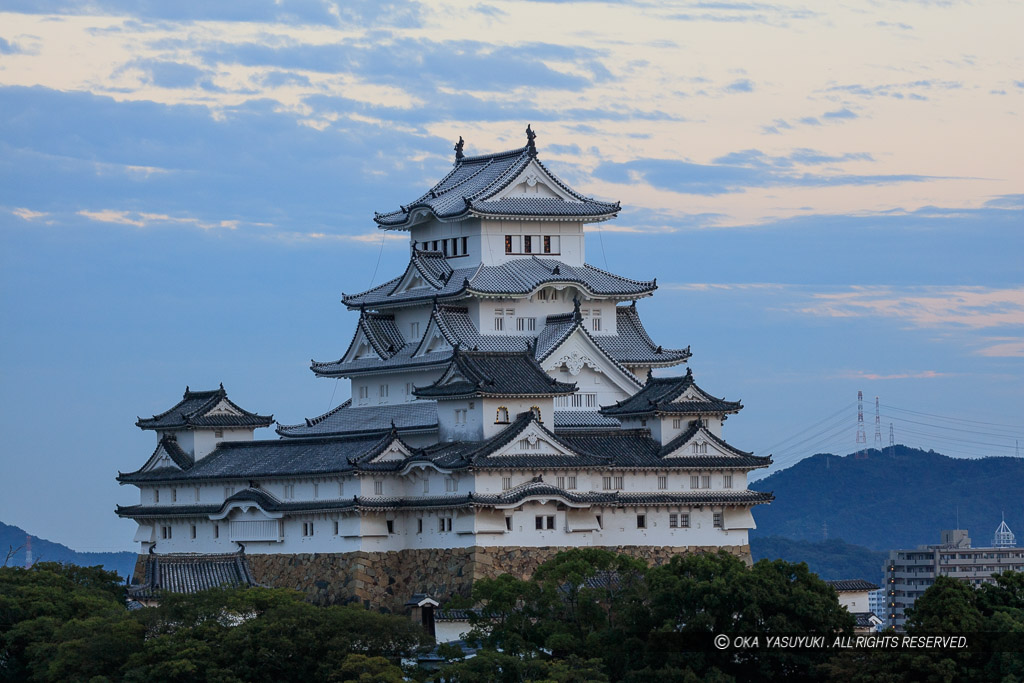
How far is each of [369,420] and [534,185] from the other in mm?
11422

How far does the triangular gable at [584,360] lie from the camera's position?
71.9 meters

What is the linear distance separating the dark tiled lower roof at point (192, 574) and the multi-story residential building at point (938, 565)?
9054 cm

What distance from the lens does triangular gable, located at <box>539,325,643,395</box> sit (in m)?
71.9

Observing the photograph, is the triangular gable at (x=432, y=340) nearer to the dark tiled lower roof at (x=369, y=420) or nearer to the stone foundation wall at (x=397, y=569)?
the dark tiled lower roof at (x=369, y=420)

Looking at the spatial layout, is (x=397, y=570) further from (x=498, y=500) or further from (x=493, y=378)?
(x=493, y=378)

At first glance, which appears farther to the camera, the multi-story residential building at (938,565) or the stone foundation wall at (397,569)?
the multi-story residential building at (938,565)

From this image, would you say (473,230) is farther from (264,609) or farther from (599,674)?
(599,674)

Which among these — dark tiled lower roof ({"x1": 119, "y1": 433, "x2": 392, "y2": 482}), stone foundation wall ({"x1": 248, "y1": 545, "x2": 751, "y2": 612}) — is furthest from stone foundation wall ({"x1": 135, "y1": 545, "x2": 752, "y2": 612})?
dark tiled lower roof ({"x1": 119, "y1": 433, "x2": 392, "y2": 482})

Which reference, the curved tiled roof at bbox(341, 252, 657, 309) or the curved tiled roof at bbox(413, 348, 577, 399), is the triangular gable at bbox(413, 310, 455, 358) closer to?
the curved tiled roof at bbox(341, 252, 657, 309)

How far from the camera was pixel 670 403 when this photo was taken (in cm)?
6750

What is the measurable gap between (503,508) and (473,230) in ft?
55.2

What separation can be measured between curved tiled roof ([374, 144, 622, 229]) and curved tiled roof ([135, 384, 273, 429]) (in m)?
10.7

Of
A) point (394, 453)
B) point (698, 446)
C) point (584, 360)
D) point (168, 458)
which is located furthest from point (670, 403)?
point (168, 458)

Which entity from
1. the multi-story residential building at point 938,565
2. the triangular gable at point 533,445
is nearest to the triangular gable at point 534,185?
the triangular gable at point 533,445
